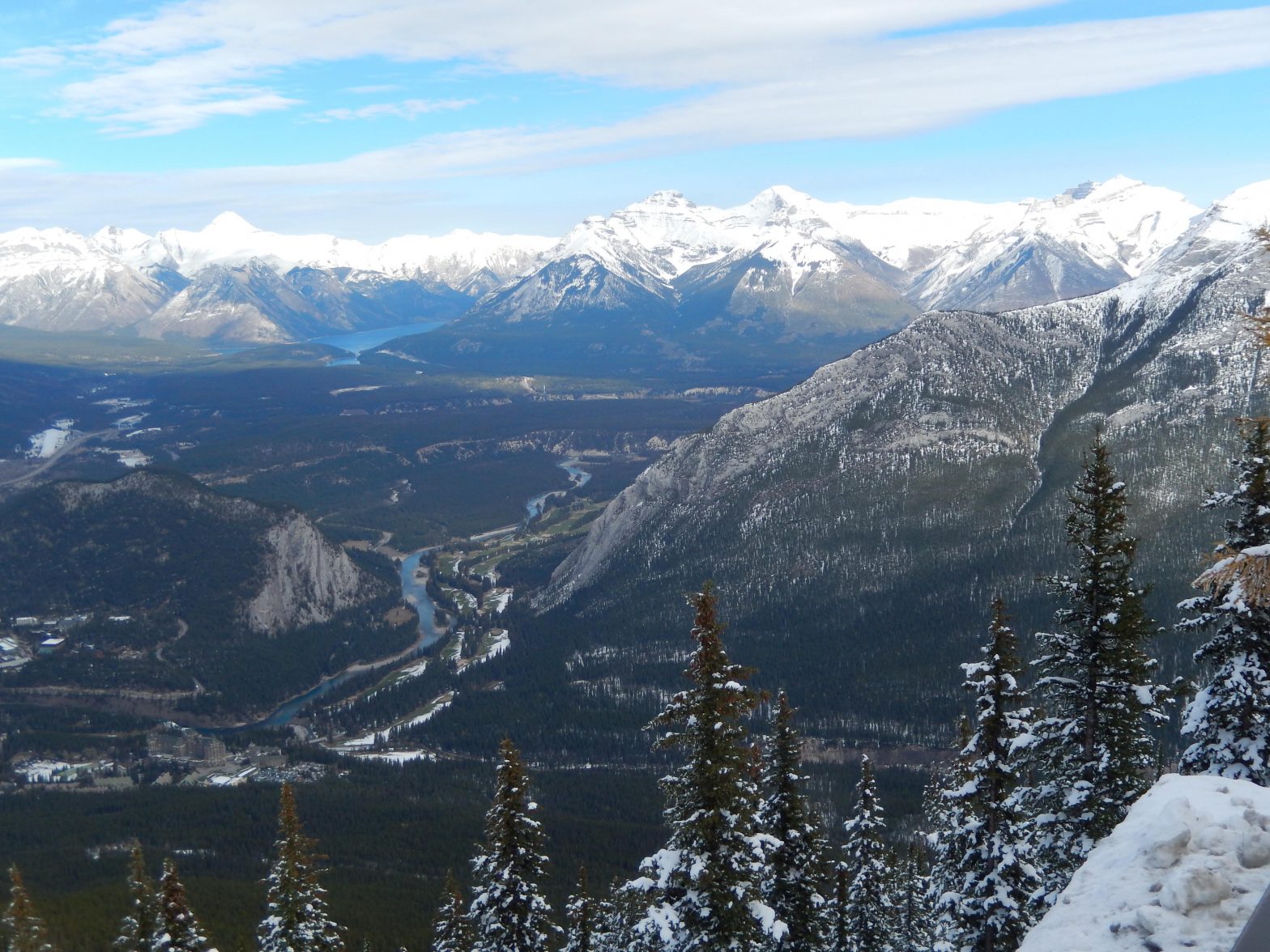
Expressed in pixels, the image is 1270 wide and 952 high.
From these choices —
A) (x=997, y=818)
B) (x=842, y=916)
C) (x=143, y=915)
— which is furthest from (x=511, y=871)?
(x=997, y=818)

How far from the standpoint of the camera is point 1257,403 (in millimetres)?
199875

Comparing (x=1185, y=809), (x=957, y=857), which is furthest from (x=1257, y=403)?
(x=1185, y=809)

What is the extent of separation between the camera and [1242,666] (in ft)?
93.7

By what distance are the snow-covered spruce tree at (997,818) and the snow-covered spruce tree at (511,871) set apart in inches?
600

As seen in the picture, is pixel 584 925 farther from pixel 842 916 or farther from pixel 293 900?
Answer: pixel 293 900

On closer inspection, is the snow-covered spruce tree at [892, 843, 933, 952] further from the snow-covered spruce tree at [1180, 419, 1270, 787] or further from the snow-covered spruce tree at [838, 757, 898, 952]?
the snow-covered spruce tree at [1180, 419, 1270, 787]

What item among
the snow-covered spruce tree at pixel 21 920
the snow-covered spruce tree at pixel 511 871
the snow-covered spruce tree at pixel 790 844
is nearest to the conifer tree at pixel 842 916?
the snow-covered spruce tree at pixel 790 844

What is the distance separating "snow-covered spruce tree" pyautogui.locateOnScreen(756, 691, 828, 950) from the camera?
38844mm

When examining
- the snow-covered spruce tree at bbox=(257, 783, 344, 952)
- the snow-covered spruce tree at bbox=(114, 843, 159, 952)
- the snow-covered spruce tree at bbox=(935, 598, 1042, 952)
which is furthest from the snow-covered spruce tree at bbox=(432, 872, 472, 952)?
the snow-covered spruce tree at bbox=(935, 598, 1042, 952)

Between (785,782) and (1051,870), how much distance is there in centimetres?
999

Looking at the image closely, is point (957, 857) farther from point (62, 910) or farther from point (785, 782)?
point (62, 910)

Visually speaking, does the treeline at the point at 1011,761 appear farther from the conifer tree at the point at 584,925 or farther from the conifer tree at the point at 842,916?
the conifer tree at the point at 584,925

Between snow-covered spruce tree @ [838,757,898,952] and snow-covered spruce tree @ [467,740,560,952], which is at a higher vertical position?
snow-covered spruce tree @ [467,740,560,952]

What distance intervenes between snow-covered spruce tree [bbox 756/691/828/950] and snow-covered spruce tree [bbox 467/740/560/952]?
8.72 metres
